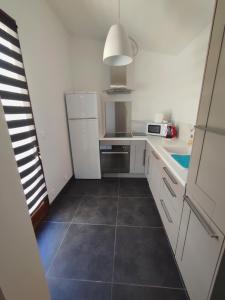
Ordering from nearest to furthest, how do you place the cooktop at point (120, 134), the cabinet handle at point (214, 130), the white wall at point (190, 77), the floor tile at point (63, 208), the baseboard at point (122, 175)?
the cabinet handle at point (214, 130) → the white wall at point (190, 77) → the floor tile at point (63, 208) → the cooktop at point (120, 134) → the baseboard at point (122, 175)

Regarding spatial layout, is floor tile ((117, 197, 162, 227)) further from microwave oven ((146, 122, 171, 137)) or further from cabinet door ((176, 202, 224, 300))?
microwave oven ((146, 122, 171, 137))

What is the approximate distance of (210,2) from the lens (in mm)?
1336

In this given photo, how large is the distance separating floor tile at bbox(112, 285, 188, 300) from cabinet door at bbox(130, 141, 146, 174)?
6.15 ft

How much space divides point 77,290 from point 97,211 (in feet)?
3.12

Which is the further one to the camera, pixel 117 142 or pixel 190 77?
pixel 117 142

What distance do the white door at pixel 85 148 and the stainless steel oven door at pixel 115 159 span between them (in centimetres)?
12

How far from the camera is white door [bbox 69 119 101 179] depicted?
8.84 ft

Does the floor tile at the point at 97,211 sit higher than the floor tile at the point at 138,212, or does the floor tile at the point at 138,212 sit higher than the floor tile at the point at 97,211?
the floor tile at the point at 138,212

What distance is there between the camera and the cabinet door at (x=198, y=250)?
80 cm

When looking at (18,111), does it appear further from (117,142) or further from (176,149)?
(176,149)

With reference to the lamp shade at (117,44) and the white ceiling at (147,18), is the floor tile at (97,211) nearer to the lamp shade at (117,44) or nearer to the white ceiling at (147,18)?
the lamp shade at (117,44)

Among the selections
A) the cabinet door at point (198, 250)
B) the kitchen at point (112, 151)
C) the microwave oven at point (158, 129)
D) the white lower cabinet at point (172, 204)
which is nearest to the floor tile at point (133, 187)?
the kitchen at point (112, 151)

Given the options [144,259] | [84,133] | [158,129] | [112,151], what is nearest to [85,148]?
[84,133]

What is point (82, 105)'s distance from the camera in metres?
2.59
